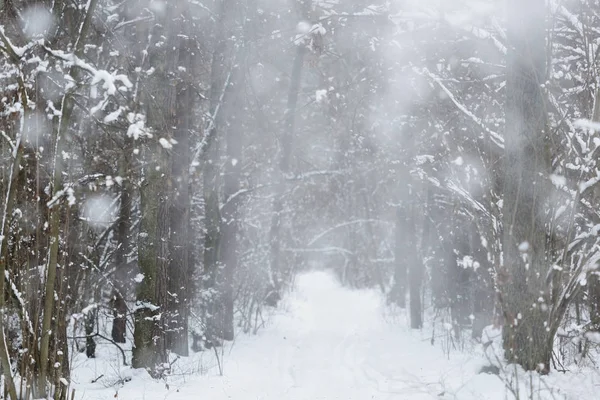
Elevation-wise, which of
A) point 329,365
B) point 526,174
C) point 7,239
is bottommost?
point 329,365

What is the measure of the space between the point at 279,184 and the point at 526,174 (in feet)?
22.5

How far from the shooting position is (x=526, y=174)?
7379 mm

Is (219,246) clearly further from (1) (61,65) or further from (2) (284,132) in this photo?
(1) (61,65)

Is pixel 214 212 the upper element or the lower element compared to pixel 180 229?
upper

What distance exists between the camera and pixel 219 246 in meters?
13.3

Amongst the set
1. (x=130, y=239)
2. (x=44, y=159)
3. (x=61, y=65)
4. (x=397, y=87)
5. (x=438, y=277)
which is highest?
(x=397, y=87)

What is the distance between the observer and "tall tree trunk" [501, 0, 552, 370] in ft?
22.8

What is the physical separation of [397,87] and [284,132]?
3.64 meters

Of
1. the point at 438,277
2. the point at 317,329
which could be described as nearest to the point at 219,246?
the point at 317,329

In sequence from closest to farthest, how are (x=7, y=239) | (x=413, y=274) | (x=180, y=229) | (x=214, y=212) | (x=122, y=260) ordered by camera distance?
(x=7, y=239), (x=180, y=229), (x=122, y=260), (x=214, y=212), (x=413, y=274)

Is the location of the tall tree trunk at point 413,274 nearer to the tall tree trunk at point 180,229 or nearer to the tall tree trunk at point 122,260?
the tall tree trunk at point 180,229

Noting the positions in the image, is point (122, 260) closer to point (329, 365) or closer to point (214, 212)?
point (214, 212)

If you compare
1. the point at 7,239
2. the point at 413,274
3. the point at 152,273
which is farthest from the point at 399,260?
the point at 7,239

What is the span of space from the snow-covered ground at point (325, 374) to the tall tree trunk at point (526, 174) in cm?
61
